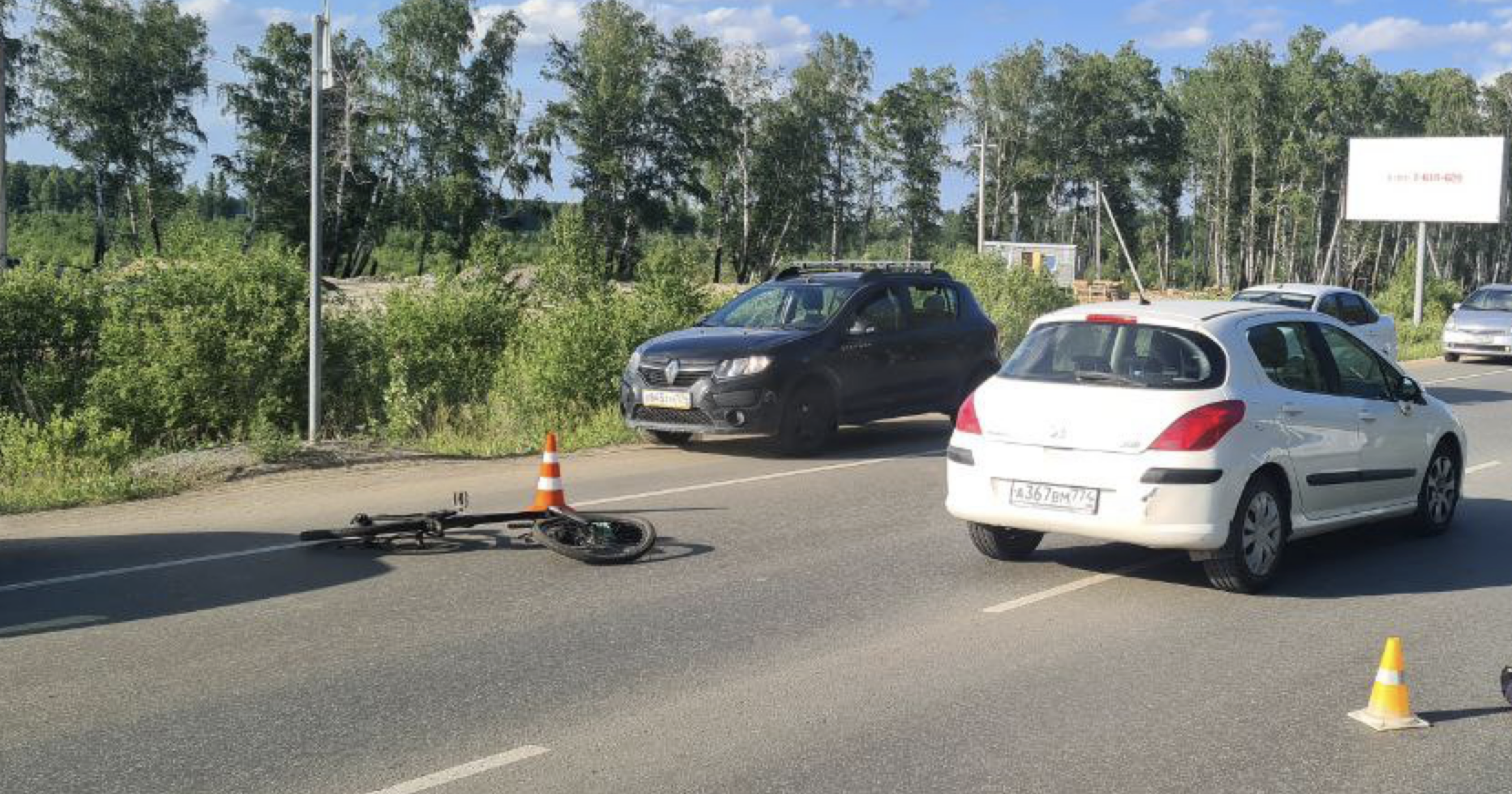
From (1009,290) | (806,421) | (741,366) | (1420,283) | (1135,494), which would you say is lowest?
(806,421)

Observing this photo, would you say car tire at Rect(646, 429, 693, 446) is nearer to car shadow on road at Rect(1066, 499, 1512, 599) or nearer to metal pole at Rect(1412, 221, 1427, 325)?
car shadow on road at Rect(1066, 499, 1512, 599)

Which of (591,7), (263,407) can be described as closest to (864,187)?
(591,7)

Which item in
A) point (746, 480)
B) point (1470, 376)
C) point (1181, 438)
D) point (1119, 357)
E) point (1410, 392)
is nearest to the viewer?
point (1181, 438)

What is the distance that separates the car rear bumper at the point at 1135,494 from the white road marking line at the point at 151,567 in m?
4.58

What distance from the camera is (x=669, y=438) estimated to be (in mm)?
14602

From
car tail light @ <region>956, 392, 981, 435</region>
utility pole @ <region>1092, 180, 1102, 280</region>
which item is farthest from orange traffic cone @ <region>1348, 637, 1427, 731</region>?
utility pole @ <region>1092, 180, 1102, 280</region>

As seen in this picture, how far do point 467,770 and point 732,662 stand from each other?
1.70m

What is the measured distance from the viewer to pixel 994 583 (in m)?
8.12

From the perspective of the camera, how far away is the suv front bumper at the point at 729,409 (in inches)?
516

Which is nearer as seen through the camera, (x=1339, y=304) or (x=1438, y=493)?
(x=1438, y=493)

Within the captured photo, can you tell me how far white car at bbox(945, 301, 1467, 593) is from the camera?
7.50m

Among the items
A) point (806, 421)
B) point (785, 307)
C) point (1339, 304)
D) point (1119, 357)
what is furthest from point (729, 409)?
point (1339, 304)

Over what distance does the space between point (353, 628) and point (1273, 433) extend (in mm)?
5062

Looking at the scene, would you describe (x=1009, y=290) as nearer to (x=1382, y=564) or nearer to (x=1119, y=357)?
(x=1382, y=564)
